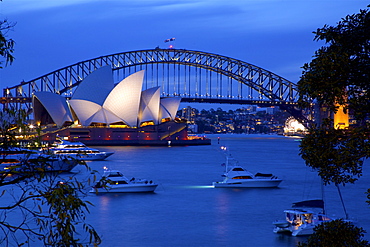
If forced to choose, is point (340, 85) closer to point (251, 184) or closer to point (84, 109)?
point (251, 184)

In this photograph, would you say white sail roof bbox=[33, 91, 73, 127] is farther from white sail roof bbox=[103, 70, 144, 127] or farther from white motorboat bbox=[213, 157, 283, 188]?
white motorboat bbox=[213, 157, 283, 188]

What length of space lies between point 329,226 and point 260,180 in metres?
21.2

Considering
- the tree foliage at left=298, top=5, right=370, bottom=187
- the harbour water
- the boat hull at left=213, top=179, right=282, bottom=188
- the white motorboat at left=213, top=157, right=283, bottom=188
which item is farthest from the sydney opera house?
the tree foliage at left=298, top=5, right=370, bottom=187

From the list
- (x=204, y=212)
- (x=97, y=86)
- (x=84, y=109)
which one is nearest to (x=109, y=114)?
(x=84, y=109)

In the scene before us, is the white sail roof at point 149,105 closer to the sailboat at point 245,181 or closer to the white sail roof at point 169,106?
the white sail roof at point 169,106

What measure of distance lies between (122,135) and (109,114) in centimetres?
437

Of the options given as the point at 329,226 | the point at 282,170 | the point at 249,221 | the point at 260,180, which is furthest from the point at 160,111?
the point at 329,226

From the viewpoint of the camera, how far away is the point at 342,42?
6855 mm

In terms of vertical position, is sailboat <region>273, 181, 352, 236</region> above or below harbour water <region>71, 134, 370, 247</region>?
above

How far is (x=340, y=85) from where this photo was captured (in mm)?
6801

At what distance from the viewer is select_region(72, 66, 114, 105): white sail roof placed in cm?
7031

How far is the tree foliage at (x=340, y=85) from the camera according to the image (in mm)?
6707

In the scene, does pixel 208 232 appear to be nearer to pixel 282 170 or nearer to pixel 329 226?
pixel 329 226

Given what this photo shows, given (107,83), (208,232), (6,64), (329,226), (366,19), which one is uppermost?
(107,83)
